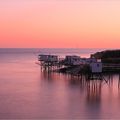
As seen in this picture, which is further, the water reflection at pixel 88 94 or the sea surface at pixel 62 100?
the water reflection at pixel 88 94

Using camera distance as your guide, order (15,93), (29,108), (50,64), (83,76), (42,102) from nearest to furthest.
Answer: (29,108) < (42,102) < (15,93) < (83,76) < (50,64)

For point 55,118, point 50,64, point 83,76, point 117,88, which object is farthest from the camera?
point 50,64

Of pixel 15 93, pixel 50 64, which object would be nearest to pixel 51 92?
pixel 15 93

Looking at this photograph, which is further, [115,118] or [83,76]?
[83,76]

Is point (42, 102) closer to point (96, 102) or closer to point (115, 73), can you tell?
point (96, 102)

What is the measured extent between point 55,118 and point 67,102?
5.24 metres

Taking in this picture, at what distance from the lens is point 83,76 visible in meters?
42.2

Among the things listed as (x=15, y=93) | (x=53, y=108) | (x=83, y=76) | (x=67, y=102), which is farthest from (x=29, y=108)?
(x=83, y=76)

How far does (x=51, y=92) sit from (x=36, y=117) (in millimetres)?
10371

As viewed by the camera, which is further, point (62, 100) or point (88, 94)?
point (88, 94)

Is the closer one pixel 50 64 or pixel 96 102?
pixel 96 102

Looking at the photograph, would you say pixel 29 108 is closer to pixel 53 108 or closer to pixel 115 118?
pixel 53 108

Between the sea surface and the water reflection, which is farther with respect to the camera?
the water reflection

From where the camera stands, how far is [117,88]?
115 feet
